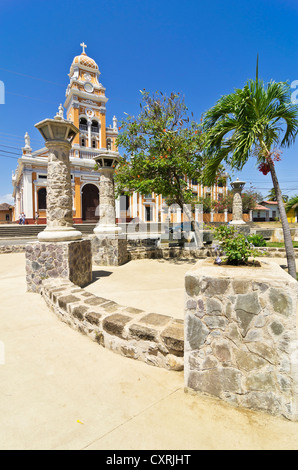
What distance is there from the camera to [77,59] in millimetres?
24766

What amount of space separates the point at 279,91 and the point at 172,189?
4489 mm

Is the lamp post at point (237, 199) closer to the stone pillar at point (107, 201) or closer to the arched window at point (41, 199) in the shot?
the stone pillar at point (107, 201)

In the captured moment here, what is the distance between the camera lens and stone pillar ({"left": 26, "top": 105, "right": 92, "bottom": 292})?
439cm

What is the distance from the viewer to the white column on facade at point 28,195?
2020cm

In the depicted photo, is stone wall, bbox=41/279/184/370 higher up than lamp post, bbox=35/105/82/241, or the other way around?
lamp post, bbox=35/105/82/241

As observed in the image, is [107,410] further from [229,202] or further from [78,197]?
[229,202]

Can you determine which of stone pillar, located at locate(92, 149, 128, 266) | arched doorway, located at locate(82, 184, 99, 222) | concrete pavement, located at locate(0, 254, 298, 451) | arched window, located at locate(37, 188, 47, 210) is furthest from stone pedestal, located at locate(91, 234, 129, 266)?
arched doorway, located at locate(82, 184, 99, 222)

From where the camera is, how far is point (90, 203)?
24141 mm

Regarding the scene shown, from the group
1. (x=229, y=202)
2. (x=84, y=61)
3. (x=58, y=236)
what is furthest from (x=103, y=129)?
(x=58, y=236)

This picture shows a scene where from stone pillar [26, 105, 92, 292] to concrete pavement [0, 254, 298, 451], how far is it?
2.08 meters

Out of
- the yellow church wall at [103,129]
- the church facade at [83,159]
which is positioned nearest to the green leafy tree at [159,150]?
the church facade at [83,159]

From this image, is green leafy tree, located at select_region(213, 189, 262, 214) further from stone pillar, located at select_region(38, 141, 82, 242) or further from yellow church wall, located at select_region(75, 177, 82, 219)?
stone pillar, located at select_region(38, 141, 82, 242)

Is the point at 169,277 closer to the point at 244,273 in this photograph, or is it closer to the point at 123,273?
the point at 123,273
